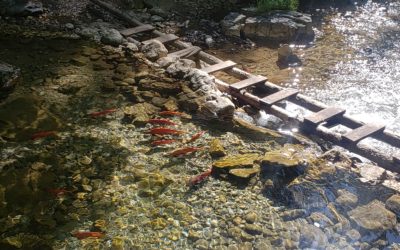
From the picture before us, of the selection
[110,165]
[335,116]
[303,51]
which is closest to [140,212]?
[110,165]

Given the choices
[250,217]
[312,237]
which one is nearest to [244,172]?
[250,217]

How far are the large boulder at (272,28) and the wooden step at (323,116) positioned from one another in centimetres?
482

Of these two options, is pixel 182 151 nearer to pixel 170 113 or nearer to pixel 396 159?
pixel 170 113

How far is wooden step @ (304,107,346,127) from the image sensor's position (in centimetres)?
644

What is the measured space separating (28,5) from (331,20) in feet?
30.7

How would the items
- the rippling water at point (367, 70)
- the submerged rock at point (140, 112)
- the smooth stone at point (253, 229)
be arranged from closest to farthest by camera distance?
1. the smooth stone at point (253, 229)
2. the submerged rock at point (140, 112)
3. the rippling water at point (367, 70)

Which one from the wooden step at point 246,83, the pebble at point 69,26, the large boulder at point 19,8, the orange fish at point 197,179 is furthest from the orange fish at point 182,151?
the large boulder at point 19,8

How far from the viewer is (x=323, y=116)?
6.59 meters

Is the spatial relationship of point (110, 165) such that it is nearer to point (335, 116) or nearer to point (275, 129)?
point (275, 129)

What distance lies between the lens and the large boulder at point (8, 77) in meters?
6.86

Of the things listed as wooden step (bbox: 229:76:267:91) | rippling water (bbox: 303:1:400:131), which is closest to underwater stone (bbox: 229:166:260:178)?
wooden step (bbox: 229:76:267:91)

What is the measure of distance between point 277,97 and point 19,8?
7.35 metres

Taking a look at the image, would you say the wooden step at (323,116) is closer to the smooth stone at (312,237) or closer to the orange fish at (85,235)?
the smooth stone at (312,237)

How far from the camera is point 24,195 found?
495 cm
